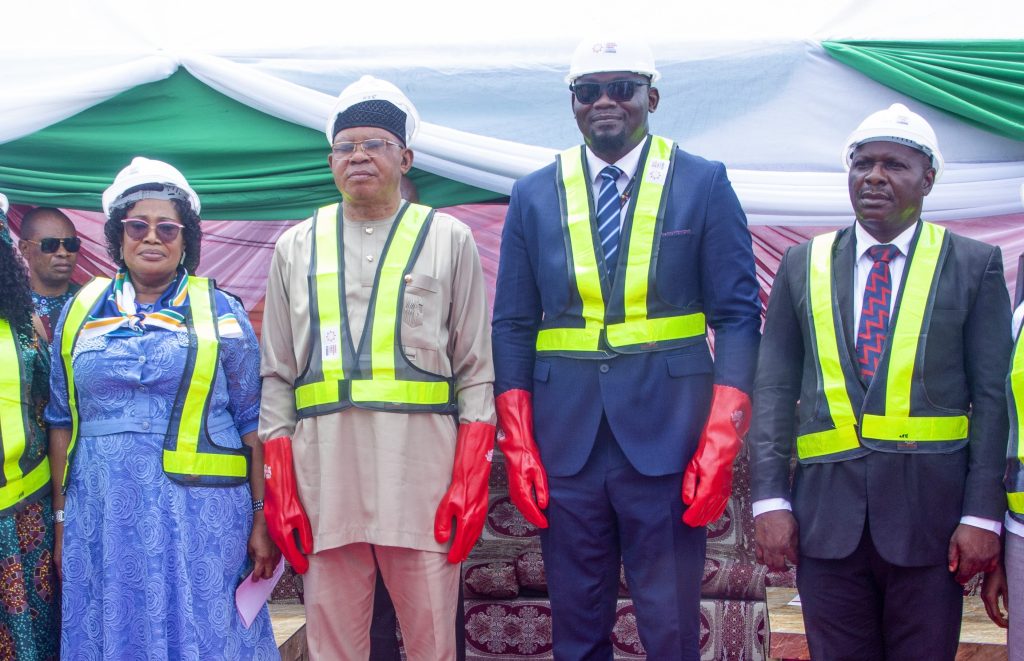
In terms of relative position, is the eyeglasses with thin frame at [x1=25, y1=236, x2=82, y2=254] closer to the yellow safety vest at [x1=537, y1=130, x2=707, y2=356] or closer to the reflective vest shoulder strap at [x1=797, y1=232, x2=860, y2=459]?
the yellow safety vest at [x1=537, y1=130, x2=707, y2=356]

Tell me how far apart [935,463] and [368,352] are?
59.6 inches

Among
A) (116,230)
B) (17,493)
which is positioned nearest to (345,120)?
(116,230)

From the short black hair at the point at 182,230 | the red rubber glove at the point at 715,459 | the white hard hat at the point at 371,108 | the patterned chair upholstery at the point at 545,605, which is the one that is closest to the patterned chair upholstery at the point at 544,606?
the patterned chair upholstery at the point at 545,605

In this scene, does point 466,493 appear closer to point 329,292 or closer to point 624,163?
point 329,292

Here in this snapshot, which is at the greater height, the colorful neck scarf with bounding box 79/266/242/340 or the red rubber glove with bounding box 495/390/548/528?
the colorful neck scarf with bounding box 79/266/242/340

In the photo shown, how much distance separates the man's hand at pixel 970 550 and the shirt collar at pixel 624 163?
4.24 feet

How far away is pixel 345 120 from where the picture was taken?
3078 mm

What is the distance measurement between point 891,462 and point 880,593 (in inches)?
13.7

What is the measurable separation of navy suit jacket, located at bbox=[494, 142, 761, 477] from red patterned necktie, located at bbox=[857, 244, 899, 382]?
1.00 feet

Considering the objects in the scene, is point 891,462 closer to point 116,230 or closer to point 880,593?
point 880,593

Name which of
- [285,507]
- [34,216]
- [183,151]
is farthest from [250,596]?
[34,216]

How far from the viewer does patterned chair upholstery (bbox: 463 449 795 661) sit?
450 cm

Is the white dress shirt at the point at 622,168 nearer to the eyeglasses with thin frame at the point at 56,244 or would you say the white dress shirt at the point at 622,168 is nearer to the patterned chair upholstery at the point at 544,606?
the patterned chair upholstery at the point at 544,606

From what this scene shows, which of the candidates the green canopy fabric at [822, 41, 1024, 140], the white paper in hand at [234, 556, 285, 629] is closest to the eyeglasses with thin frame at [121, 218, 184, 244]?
the white paper in hand at [234, 556, 285, 629]
